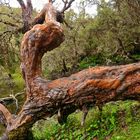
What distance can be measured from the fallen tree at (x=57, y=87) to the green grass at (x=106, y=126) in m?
0.43

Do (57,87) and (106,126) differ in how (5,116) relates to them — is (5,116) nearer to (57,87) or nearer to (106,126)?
(57,87)

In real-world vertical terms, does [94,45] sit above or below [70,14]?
below

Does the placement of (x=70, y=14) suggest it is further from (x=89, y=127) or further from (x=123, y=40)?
(x=89, y=127)

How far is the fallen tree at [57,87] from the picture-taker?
25.9 feet

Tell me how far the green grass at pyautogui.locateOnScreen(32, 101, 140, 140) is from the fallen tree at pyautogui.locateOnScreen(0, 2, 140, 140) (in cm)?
43

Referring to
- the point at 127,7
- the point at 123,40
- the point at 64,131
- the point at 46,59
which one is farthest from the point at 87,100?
the point at 46,59

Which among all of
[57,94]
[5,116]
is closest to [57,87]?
[57,94]

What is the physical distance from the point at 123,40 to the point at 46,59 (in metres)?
8.60

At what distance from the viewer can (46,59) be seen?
38188 millimetres

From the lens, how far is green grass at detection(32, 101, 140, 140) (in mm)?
8164

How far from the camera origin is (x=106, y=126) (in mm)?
8570

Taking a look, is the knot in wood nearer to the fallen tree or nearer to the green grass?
the fallen tree

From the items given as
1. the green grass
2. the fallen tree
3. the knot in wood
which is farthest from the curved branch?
the knot in wood

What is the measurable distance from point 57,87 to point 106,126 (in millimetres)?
1463
